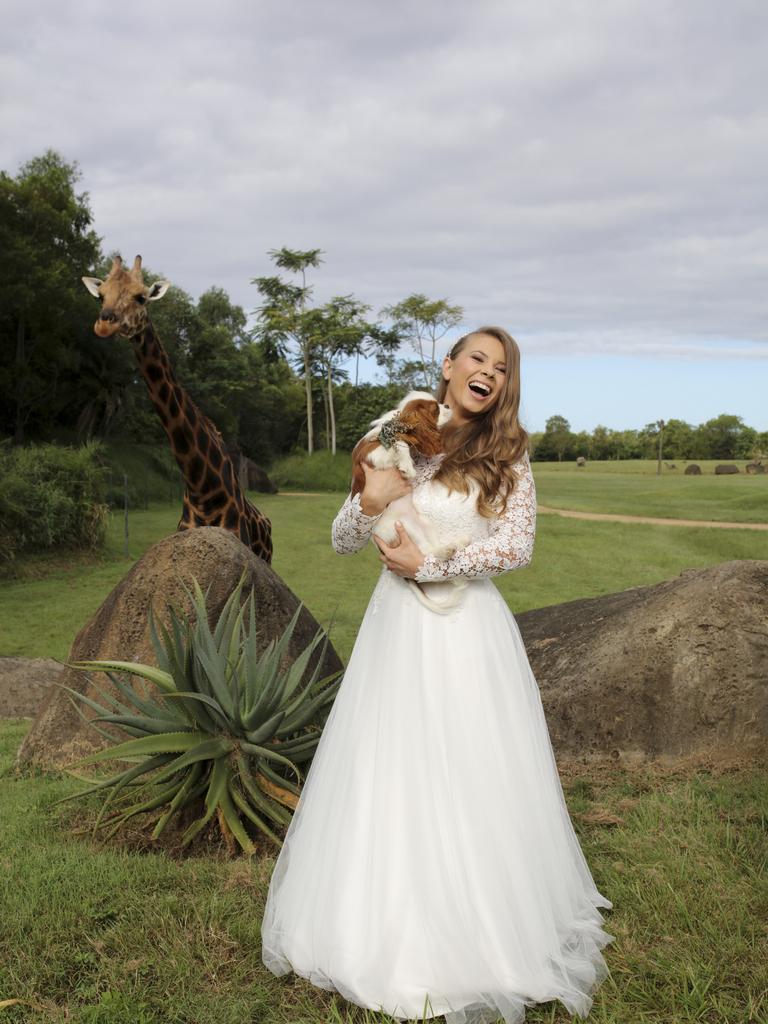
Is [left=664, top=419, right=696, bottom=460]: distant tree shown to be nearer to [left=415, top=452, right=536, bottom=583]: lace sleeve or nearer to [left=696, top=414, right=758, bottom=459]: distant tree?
[left=696, top=414, right=758, bottom=459]: distant tree

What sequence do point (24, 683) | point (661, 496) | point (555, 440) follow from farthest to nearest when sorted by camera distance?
point (555, 440) → point (661, 496) → point (24, 683)

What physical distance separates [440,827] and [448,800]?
8 cm

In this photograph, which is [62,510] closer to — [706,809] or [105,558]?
[105,558]

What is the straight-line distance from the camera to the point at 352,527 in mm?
3070

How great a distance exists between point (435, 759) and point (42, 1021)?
145 cm

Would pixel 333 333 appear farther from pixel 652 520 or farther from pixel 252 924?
pixel 252 924

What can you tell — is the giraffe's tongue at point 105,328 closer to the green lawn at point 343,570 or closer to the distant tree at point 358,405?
the green lawn at point 343,570

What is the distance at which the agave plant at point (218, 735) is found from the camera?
13.2ft

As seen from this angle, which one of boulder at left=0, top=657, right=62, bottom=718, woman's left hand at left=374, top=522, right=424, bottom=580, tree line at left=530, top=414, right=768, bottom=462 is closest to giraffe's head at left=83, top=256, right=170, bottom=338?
boulder at left=0, top=657, right=62, bottom=718

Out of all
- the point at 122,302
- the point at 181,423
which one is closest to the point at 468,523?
the point at 122,302

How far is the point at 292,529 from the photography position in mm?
20766

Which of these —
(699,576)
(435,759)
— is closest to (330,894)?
(435,759)

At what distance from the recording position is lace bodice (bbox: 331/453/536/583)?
285 cm

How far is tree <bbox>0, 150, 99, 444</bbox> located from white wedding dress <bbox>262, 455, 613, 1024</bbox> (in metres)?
22.4
